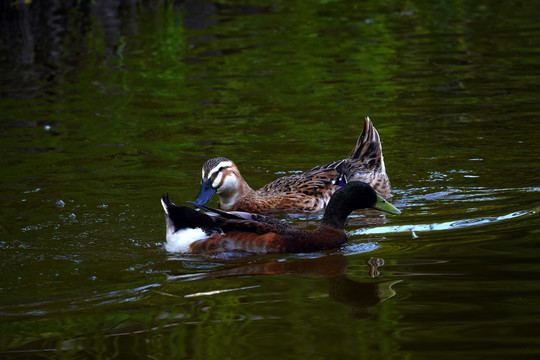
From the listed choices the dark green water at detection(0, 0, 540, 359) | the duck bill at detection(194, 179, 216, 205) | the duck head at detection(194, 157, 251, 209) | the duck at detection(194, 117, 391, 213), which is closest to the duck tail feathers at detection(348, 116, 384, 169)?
the duck at detection(194, 117, 391, 213)

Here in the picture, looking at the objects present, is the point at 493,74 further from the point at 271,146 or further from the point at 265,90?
the point at 271,146

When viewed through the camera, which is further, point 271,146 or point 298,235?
point 271,146

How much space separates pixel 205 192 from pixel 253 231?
5.94 ft

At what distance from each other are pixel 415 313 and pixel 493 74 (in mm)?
10512

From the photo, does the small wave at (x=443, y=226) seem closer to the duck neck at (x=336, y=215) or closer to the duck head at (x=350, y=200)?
the duck head at (x=350, y=200)

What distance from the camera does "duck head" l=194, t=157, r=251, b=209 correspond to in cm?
945

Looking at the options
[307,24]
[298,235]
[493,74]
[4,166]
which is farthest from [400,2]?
[298,235]

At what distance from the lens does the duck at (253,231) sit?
25.0 feet

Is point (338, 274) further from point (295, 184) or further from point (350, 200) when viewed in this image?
Answer: point (295, 184)

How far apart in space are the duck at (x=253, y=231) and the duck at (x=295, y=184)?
1.47 meters

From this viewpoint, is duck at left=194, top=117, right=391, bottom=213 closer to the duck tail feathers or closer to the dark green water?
the duck tail feathers

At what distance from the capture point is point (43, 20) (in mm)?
23250

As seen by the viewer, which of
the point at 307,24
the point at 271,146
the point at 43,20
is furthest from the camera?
the point at 43,20

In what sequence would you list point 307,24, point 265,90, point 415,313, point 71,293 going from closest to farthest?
1. point 415,313
2. point 71,293
3. point 265,90
4. point 307,24
